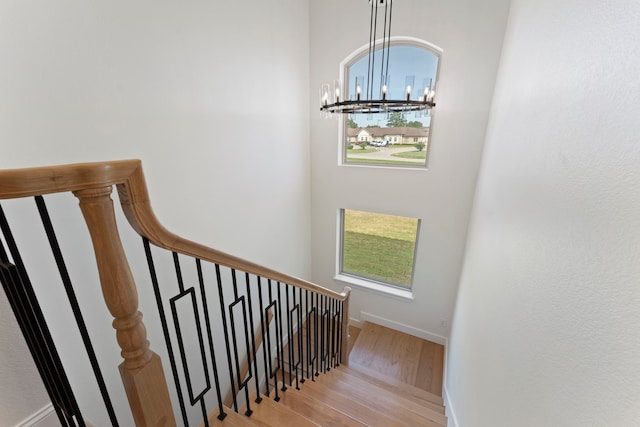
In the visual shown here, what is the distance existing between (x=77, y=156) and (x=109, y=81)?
489 millimetres

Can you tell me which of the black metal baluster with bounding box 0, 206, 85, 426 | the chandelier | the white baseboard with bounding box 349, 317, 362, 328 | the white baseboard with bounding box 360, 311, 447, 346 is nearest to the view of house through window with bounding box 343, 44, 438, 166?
the chandelier

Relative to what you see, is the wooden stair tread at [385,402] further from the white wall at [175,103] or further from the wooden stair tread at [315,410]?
the white wall at [175,103]

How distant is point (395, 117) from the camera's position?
3627mm

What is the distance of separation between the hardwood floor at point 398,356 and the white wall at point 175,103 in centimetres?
177

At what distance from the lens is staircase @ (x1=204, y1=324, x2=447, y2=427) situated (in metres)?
1.60

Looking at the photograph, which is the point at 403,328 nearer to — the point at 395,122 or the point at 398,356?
the point at 398,356

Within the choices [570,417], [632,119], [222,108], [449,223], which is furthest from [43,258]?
[449,223]

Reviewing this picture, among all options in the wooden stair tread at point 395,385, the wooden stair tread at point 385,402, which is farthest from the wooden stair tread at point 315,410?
the wooden stair tread at point 395,385

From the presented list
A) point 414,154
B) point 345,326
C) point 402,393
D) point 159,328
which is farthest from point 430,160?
point 159,328

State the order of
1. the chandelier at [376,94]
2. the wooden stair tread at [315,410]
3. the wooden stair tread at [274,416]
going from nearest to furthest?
the wooden stair tread at [274,416] → the wooden stair tread at [315,410] → the chandelier at [376,94]

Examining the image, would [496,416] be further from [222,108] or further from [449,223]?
[222,108]

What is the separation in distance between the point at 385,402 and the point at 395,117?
130 inches

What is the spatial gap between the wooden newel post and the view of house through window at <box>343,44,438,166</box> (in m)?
3.19

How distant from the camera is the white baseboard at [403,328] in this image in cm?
404
